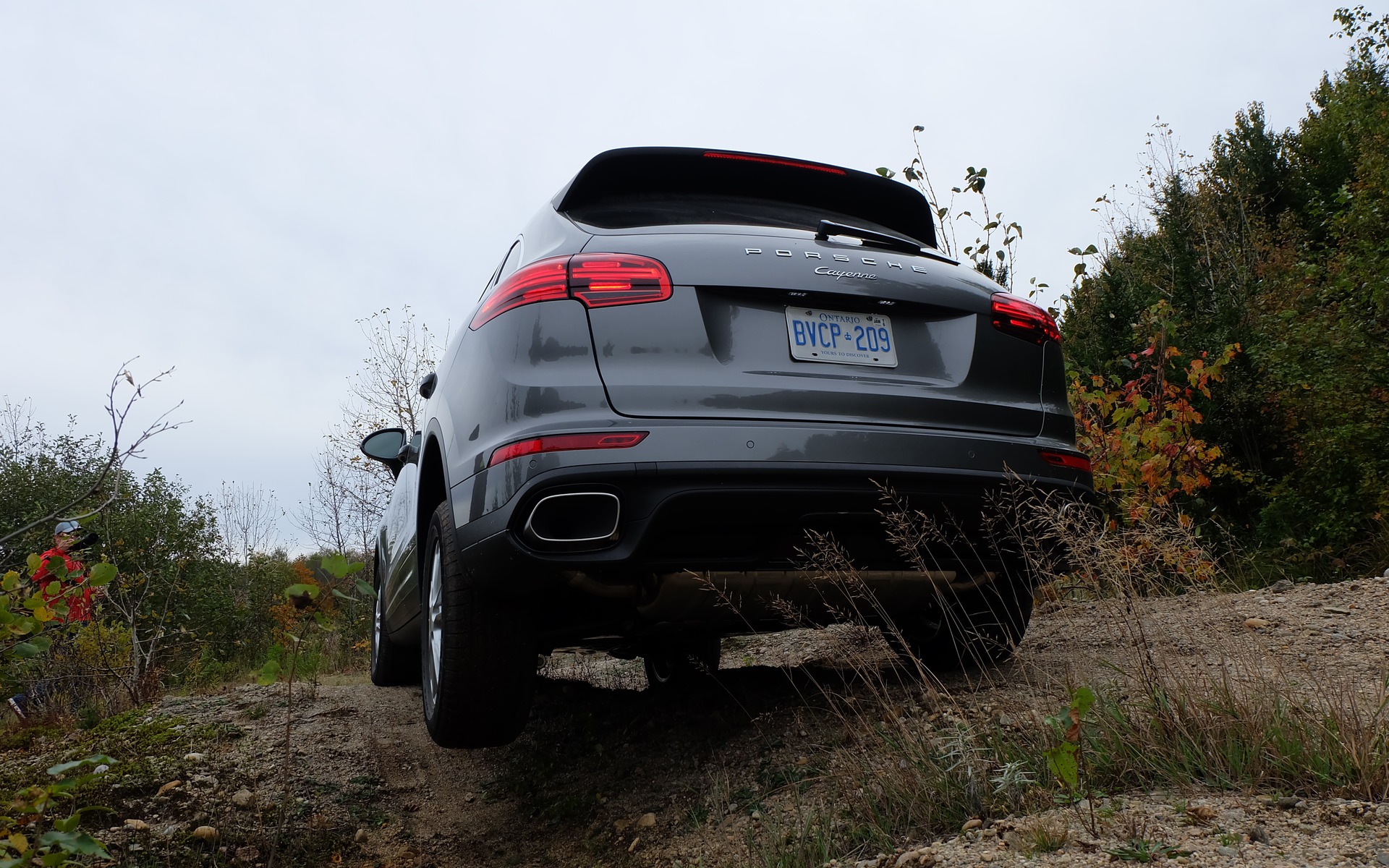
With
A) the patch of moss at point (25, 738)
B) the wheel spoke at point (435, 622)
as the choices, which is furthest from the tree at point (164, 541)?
the wheel spoke at point (435, 622)

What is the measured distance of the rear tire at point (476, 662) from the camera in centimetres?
246

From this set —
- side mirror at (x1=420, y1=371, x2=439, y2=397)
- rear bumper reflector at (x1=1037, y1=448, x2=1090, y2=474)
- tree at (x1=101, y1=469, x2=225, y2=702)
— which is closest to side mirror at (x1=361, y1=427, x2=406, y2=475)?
side mirror at (x1=420, y1=371, x2=439, y2=397)

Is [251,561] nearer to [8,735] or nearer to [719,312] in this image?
[8,735]

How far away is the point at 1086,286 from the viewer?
1461 cm

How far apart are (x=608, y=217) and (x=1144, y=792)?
2.05m

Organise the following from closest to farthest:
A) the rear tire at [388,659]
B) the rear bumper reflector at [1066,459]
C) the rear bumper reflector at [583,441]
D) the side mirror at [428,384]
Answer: the rear bumper reflector at [583,441] < the rear bumper reflector at [1066,459] < the side mirror at [428,384] < the rear tire at [388,659]

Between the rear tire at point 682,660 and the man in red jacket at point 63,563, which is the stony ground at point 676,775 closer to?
the rear tire at point 682,660

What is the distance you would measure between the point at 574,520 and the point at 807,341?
2.62 ft

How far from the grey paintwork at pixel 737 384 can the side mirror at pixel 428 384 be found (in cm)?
54

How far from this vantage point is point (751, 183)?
9.89 feet

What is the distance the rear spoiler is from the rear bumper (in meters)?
1.00

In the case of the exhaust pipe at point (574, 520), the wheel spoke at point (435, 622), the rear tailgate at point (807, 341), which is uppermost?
the rear tailgate at point (807, 341)

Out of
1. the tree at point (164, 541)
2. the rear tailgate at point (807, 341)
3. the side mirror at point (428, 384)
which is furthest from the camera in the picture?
the tree at point (164, 541)

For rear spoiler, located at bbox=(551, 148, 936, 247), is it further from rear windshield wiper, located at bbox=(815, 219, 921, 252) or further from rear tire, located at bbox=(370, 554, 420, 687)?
rear tire, located at bbox=(370, 554, 420, 687)
